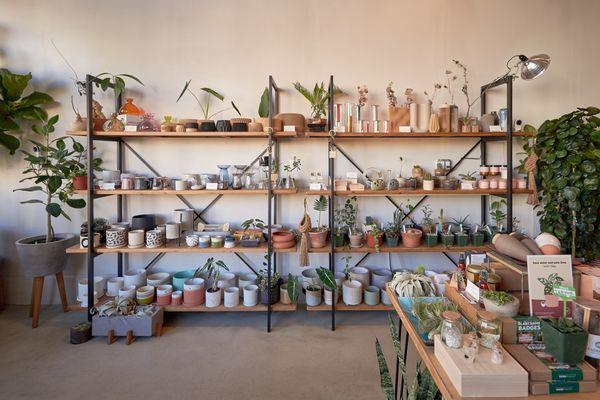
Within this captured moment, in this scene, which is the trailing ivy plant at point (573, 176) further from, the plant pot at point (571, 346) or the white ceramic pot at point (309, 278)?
the white ceramic pot at point (309, 278)

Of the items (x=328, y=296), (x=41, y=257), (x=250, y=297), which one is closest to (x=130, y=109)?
(x=41, y=257)

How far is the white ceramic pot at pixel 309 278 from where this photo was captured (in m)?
3.21

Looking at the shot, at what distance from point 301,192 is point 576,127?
2.28 m

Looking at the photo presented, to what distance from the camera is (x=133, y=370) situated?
93.7 inches

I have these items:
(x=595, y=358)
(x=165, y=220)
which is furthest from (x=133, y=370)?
(x=595, y=358)

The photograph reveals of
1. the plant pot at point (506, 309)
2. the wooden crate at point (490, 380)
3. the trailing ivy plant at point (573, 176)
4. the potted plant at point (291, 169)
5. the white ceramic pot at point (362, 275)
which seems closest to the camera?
the wooden crate at point (490, 380)

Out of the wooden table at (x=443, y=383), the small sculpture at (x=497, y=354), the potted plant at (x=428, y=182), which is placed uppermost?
the potted plant at (x=428, y=182)

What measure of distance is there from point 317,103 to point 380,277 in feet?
5.69

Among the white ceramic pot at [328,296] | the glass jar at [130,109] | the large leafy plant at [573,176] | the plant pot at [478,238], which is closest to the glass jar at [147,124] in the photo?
the glass jar at [130,109]

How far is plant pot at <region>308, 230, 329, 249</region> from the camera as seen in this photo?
→ 120 inches

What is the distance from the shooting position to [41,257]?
9.60ft

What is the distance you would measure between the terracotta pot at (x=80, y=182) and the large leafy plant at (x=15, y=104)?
705 millimetres

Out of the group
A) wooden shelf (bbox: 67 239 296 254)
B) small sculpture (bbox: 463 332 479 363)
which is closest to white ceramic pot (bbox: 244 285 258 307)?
wooden shelf (bbox: 67 239 296 254)

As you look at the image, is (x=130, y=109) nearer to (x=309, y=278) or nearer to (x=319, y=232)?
(x=319, y=232)
